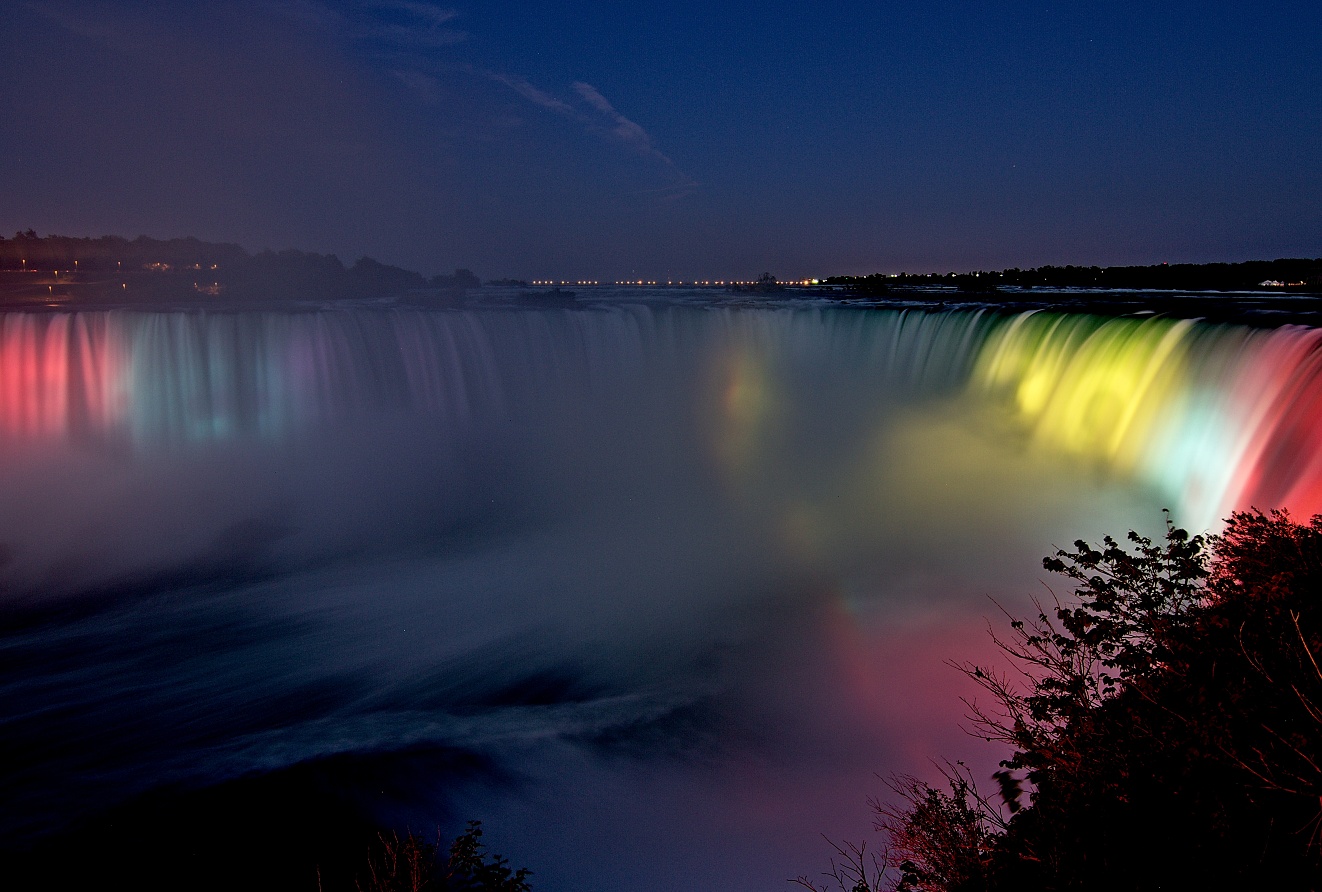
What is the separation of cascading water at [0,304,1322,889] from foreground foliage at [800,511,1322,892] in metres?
3.03

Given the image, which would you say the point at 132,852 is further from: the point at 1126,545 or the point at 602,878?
the point at 1126,545

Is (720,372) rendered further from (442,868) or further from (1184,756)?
(1184,756)

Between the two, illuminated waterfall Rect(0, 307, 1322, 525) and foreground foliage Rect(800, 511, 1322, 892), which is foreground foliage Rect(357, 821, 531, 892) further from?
illuminated waterfall Rect(0, 307, 1322, 525)

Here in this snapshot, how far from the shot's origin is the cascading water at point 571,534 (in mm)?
9266

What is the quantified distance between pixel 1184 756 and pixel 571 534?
49.9 ft

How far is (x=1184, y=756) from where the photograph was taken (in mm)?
5000

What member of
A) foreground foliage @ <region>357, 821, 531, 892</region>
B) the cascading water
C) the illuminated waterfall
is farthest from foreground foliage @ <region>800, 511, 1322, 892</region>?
the illuminated waterfall

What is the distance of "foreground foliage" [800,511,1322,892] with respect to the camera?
451 cm

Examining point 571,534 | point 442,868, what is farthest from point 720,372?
point 442,868

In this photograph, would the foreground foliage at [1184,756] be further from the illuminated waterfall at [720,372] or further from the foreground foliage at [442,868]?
A: the illuminated waterfall at [720,372]

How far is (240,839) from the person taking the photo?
707cm

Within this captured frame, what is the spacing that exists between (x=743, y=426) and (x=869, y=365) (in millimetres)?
5600

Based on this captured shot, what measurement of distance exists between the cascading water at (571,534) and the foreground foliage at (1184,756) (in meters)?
3.03

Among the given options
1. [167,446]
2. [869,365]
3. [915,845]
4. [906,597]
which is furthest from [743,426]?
[915,845]
